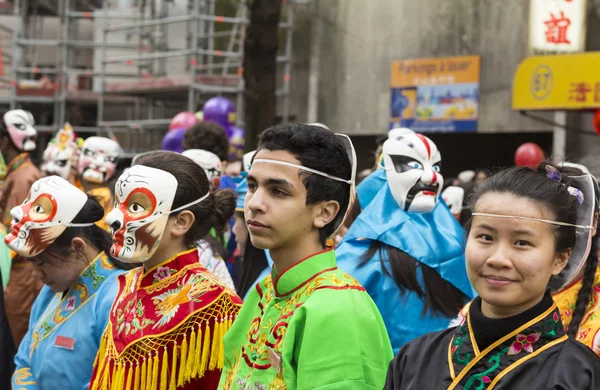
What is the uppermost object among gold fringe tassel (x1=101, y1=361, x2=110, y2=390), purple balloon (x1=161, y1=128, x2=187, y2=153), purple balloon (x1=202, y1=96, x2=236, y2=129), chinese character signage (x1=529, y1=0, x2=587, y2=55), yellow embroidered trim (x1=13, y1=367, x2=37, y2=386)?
chinese character signage (x1=529, y1=0, x2=587, y2=55)

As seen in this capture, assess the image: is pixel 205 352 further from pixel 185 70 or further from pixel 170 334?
pixel 185 70

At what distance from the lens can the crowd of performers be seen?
8.10 feet

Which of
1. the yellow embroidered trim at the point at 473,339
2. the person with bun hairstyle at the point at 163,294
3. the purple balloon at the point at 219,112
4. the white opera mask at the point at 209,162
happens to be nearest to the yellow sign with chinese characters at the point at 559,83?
the purple balloon at the point at 219,112

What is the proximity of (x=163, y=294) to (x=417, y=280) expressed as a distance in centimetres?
141

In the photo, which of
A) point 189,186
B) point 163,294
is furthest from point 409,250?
point 163,294

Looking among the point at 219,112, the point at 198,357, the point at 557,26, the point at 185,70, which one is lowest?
the point at 198,357

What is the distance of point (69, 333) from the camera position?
13.1 ft

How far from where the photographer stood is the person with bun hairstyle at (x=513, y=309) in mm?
2377

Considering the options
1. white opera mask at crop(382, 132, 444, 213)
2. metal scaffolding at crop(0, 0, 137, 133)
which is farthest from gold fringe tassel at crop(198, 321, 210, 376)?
metal scaffolding at crop(0, 0, 137, 133)

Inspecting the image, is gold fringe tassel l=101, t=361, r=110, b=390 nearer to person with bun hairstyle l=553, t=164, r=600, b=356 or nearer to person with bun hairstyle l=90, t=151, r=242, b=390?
person with bun hairstyle l=90, t=151, r=242, b=390

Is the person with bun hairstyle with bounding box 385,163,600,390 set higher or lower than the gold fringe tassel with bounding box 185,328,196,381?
higher

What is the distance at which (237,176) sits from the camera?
7.75m

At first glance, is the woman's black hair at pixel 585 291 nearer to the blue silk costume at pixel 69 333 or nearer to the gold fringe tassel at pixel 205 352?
the gold fringe tassel at pixel 205 352

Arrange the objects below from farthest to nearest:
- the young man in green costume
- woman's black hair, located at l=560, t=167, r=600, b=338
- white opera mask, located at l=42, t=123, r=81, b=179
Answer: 1. white opera mask, located at l=42, t=123, r=81, b=179
2. woman's black hair, located at l=560, t=167, r=600, b=338
3. the young man in green costume
